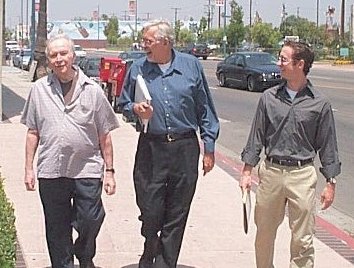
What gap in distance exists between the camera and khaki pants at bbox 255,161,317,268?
228 inches

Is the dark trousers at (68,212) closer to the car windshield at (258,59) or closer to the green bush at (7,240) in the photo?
the green bush at (7,240)

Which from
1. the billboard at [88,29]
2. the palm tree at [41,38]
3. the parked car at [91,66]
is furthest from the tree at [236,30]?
the billboard at [88,29]

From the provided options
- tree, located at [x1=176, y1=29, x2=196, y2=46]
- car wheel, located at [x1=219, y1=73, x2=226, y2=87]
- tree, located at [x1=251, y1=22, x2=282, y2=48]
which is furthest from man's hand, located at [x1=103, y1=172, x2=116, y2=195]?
tree, located at [x1=176, y1=29, x2=196, y2=46]

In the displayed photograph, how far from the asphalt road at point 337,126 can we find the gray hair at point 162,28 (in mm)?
3787

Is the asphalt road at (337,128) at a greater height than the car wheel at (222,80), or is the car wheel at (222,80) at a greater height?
the car wheel at (222,80)

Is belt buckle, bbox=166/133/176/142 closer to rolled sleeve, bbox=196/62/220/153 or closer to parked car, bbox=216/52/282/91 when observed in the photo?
rolled sleeve, bbox=196/62/220/153

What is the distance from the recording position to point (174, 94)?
235 inches

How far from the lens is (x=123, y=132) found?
16.8m

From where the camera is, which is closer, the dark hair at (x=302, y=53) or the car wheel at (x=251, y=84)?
the dark hair at (x=302, y=53)

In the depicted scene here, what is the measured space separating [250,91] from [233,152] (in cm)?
1716

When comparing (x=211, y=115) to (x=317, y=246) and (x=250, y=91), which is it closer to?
(x=317, y=246)

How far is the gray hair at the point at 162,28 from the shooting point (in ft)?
19.2

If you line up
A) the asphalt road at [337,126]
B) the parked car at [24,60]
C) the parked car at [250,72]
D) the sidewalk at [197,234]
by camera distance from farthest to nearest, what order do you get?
the parked car at [24,60]
the parked car at [250,72]
the asphalt road at [337,126]
the sidewalk at [197,234]

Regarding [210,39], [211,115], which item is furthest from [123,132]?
[210,39]
